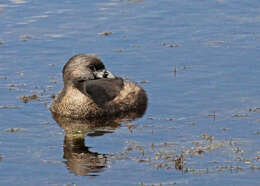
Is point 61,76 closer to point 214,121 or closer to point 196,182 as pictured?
point 214,121

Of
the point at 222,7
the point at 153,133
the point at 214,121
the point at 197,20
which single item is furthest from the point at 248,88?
the point at 222,7

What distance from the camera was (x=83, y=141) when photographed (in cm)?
1670

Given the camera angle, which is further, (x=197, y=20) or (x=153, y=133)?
(x=197, y=20)

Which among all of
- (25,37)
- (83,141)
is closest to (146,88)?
(83,141)

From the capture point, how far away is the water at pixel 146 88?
14.6m

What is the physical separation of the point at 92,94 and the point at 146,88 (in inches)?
59.1

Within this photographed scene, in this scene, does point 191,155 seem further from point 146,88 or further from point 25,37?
point 25,37

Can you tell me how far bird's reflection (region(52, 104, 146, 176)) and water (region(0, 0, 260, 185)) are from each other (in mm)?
39

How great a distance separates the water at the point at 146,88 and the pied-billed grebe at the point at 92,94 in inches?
15.8

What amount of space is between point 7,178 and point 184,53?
30.7 ft

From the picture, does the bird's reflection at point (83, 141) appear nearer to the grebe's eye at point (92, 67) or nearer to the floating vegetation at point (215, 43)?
the grebe's eye at point (92, 67)

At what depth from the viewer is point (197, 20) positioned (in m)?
26.0

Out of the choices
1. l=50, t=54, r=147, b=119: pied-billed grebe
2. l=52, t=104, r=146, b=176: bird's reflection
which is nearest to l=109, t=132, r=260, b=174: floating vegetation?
l=52, t=104, r=146, b=176: bird's reflection

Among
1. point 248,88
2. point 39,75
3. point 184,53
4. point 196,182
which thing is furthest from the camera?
point 184,53
